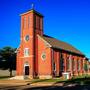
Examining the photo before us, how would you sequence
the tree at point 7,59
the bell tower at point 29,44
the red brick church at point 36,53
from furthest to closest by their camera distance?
1. the tree at point 7,59
2. the bell tower at point 29,44
3. the red brick church at point 36,53

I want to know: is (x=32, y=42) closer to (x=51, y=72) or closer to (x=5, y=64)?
(x=51, y=72)

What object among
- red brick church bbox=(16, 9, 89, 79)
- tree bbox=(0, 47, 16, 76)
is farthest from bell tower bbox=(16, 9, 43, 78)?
tree bbox=(0, 47, 16, 76)

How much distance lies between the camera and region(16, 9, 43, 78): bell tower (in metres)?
54.6

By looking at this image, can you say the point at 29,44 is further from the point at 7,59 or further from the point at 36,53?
the point at 7,59

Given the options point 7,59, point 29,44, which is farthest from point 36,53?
point 7,59

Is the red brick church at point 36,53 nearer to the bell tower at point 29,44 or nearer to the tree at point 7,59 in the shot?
the bell tower at point 29,44

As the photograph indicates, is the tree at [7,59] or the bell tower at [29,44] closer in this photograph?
the bell tower at [29,44]

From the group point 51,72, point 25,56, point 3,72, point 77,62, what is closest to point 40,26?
point 25,56

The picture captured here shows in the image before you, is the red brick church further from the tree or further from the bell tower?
the tree

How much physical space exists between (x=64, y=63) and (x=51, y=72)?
7.94 metres

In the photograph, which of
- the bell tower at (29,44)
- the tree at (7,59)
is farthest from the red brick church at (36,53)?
the tree at (7,59)

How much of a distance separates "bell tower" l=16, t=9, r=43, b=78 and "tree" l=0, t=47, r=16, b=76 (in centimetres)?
1421

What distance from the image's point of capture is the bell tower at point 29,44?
179 ft

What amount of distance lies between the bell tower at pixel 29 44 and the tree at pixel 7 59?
14.2 metres
